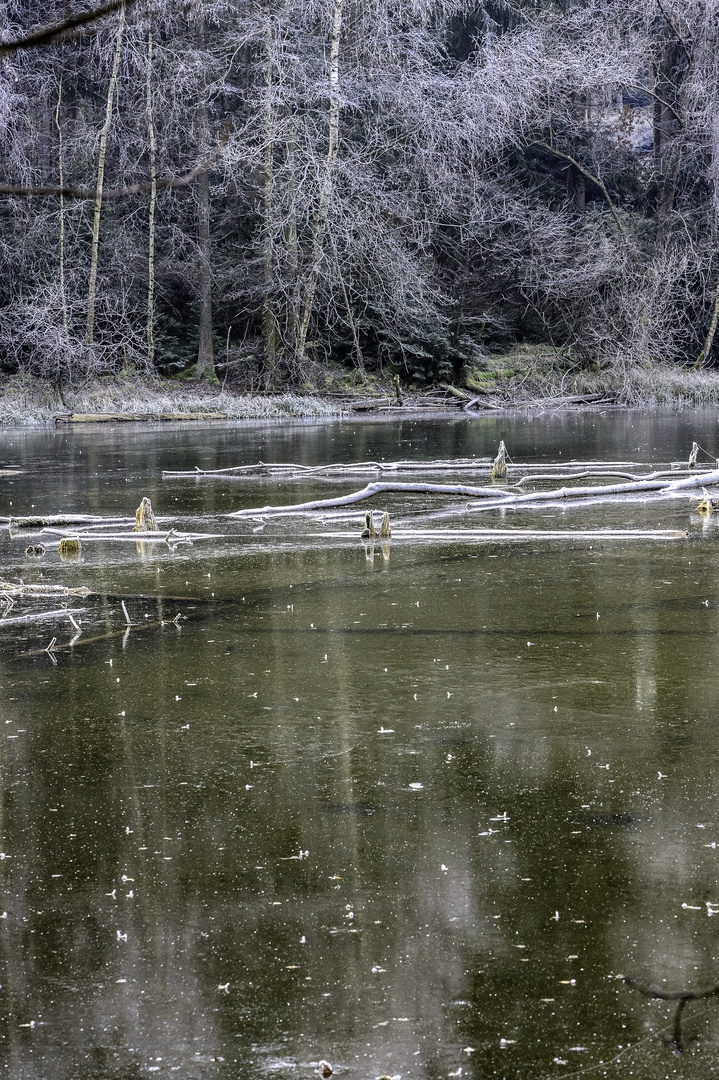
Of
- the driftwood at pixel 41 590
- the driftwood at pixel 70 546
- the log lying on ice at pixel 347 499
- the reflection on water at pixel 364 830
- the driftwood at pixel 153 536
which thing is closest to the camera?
the reflection on water at pixel 364 830

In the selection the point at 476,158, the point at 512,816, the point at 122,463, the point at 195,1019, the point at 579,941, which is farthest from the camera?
the point at 476,158

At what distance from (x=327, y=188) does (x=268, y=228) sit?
191 centimetres

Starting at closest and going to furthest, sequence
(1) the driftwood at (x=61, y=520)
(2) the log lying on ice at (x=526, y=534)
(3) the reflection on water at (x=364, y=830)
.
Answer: (3) the reflection on water at (x=364, y=830), (2) the log lying on ice at (x=526, y=534), (1) the driftwood at (x=61, y=520)

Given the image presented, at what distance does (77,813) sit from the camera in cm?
467

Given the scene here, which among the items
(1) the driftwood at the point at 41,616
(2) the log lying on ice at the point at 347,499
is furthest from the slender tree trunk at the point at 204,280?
(1) the driftwood at the point at 41,616

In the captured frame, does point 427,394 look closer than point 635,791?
No

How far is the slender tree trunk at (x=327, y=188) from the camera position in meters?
33.6

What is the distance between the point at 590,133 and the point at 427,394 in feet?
36.4

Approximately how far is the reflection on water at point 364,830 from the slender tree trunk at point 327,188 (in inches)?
1018

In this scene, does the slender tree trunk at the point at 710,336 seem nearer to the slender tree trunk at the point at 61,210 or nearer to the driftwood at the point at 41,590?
the slender tree trunk at the point at 61,210

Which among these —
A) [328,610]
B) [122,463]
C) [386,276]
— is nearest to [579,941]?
[328,610]

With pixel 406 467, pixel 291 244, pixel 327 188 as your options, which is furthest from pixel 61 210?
pixel 406 467

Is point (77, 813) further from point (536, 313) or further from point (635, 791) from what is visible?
point (536, 313)

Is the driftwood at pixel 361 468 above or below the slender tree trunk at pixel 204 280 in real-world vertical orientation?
below
